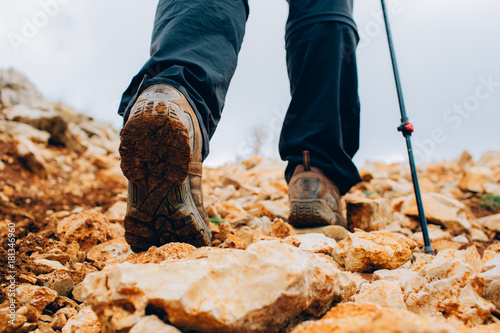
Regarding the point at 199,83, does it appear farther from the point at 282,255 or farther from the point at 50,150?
the point at 50,150

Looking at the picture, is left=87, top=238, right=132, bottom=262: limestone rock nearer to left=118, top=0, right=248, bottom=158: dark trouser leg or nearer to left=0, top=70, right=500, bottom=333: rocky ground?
left=0, top=70, right=500, bottom=333: rocky ground

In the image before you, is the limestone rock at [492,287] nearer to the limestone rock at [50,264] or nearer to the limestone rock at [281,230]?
the limestone rock at [281,230]

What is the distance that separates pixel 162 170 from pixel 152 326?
0.64 metres

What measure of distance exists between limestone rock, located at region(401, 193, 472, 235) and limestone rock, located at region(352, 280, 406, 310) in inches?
74.3

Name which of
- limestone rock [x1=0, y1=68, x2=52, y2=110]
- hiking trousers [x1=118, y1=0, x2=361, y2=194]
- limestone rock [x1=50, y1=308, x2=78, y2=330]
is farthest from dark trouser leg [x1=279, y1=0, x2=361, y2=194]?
limestone rock [x1=0, y1=68, x2=52, y2=110]

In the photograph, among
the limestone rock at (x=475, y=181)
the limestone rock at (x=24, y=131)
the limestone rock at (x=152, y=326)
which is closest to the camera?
the limestone rock at (x=152, y=326)

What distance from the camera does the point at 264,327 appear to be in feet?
2.37

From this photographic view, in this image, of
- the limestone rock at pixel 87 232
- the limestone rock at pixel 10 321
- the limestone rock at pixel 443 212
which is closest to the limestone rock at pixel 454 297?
the limestone rock at pixel 10 321

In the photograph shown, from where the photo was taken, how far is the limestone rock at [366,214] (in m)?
2.12

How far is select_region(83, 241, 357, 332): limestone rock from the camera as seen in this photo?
686 millimetres

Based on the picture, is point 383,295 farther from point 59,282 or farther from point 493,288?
point 59,282

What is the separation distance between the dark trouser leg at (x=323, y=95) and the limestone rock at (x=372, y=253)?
0.80 metres

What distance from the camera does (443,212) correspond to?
2.66 metres

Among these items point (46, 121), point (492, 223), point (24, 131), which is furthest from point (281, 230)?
point (46, 121)
